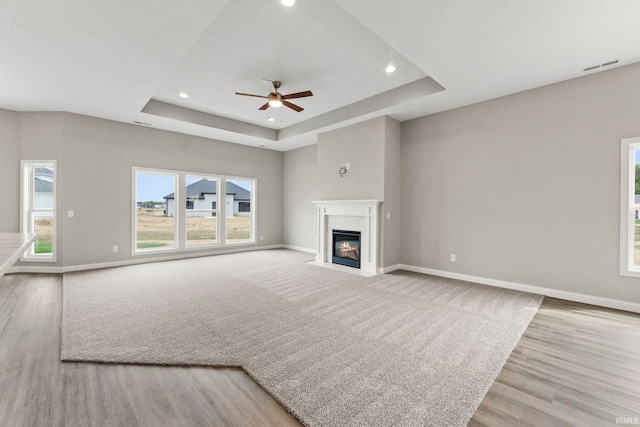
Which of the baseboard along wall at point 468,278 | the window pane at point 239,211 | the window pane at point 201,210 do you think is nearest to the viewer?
the baseboard along wall at point 468,278

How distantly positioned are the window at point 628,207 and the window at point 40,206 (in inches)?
345

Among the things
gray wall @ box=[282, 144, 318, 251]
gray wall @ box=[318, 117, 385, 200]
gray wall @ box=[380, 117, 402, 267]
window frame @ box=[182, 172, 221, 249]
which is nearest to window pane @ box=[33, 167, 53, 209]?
window frame @ box=[182, 172, 221, 249]

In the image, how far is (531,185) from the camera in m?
4.04

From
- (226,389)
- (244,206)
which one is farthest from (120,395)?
(244,206)

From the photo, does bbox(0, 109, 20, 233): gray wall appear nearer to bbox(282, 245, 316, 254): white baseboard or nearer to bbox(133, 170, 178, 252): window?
bbox(133, 170, 178, 252): window

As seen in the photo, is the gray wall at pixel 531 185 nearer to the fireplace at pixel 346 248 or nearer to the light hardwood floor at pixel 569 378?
the light hardwood floor at pixel 569 378

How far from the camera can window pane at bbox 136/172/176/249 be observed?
239 inches

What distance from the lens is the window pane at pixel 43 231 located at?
5203mm

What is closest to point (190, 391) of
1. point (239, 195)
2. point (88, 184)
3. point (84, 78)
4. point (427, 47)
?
point (427, 47)

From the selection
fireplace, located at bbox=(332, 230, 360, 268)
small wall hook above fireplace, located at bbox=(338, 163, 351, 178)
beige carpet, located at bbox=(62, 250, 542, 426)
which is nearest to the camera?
beige carpet, located at bbox=(62, 250, 542, 426)

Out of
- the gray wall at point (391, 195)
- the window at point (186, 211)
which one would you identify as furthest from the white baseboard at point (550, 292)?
the window at point (186, 211)

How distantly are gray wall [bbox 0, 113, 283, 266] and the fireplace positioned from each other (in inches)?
151

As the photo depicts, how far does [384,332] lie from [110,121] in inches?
251

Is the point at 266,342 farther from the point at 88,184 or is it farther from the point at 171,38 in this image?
the point at 88,184
